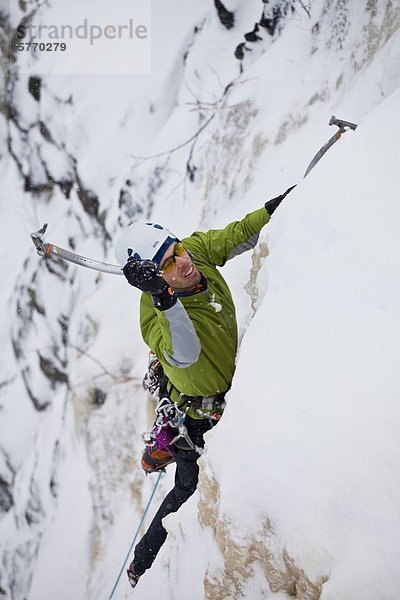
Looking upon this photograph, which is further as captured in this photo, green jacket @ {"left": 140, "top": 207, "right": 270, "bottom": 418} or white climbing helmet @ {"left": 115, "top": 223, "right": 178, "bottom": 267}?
white climbing helmet @ {"left": 115, "top": 223, "right": 178, "bottom": 267}

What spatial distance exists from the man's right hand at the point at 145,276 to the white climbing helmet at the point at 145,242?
23cm

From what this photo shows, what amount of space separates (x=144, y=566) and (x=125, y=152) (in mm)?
3590

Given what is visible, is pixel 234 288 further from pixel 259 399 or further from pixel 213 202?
pixel 259 399

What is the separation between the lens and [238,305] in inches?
110

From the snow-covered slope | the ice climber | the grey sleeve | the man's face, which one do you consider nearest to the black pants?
the ice climber

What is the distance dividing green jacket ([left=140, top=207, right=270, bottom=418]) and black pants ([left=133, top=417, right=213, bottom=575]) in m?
0.10

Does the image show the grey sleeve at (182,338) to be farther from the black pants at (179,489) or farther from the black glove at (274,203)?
the black glove at (274,203)

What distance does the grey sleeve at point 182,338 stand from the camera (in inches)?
67.5

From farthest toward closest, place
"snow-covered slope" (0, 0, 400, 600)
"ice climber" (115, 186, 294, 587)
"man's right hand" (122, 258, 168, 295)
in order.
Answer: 1. "ice climber" (115, 186, 294, 587)
2. "man's right hand" (122, 258, 168, 295)
3. "snow-covered slope" (0, 0, 400, 600)

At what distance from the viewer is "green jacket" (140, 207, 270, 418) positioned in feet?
5.86

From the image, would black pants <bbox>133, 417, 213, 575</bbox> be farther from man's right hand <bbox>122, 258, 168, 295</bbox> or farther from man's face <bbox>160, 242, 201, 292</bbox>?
man's right hand <bbox>122, 258, 168, 295</bbox>

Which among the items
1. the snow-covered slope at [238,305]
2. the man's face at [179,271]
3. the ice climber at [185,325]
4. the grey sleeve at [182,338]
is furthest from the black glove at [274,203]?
the grey sleeve at [182,338]

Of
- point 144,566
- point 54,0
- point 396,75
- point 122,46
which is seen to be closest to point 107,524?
point 144,566

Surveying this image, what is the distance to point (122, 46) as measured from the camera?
477 cm
